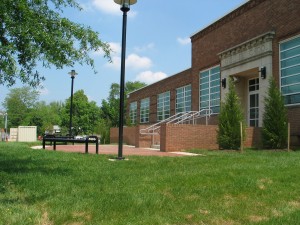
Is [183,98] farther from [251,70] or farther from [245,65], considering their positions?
[251,70]

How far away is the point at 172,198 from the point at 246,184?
4.71 ft

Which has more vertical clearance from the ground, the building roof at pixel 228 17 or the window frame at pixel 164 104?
the building roof at pixel 228 17

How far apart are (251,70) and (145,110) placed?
19.0 metres

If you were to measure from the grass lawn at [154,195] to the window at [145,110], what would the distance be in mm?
28137

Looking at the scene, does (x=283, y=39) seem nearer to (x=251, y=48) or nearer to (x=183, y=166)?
(x=251, y=48)

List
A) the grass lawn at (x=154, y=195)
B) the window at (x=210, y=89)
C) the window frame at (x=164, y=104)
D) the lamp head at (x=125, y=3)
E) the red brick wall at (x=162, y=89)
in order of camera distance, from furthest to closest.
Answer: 1. the window frame at (x=164, y=104)
2. the red brick wall at (x=162, y=89)
3. the window at (x=210, y=89)
4. the lamp head at (x=125, y=3)
5. the grass lawn at (x=154, y=195)

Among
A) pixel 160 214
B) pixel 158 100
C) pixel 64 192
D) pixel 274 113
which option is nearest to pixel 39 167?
pixel 64 192

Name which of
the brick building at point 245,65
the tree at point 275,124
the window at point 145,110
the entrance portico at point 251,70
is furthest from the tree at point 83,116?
the tree at point 275,124

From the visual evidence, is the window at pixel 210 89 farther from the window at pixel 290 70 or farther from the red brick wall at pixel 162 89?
the window at pixel 290 70

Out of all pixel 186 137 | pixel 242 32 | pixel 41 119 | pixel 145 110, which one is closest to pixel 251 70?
pixel 242 32

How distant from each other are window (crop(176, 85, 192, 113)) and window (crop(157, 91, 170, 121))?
2184 mm

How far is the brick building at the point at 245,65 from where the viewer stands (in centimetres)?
1647

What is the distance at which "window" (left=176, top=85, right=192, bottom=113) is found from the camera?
27859 millimetres

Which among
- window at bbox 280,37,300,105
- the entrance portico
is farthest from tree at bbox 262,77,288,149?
the entrance portico
